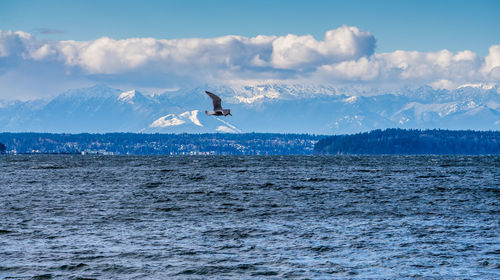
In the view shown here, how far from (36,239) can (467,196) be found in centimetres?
4586

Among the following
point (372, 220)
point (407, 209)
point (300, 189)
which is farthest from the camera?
point (300, 189)

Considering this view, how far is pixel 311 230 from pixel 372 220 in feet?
23.8

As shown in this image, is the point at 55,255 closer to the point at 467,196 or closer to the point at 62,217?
the point at 62,217

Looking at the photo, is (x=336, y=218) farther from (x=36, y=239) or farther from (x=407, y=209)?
(x=36, y=239)

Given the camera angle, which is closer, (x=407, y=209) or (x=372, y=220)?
(x=372, y=220)

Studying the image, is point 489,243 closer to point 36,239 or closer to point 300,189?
point 36,239

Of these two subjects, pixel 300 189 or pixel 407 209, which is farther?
pixel 300 189

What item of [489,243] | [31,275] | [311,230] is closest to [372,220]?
[311,230]

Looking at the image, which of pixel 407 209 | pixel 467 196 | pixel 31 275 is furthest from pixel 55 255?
pixel 467 196

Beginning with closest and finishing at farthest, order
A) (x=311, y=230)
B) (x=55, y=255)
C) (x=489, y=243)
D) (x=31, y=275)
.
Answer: (x=31, y=275) → (x=55, y=255) → (x=489, y=243) → (x=311, y=230)

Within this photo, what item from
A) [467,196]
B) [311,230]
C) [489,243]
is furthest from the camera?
[467,196]

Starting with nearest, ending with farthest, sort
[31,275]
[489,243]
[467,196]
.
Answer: [31,275] < [489,243] < [467,196]

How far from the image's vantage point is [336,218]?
4950 centimetres

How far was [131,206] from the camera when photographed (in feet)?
193
